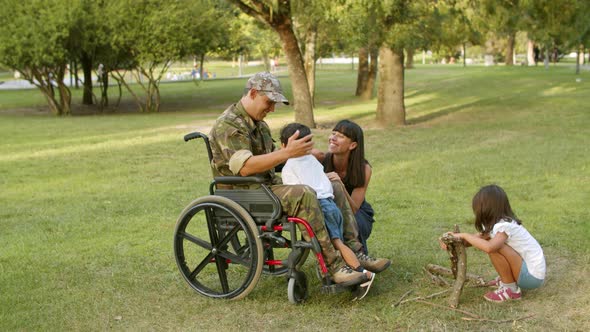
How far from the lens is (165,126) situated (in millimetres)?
20312

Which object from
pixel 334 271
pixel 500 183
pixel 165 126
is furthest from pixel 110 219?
pixel 165 126

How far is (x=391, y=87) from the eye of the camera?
17375 mm

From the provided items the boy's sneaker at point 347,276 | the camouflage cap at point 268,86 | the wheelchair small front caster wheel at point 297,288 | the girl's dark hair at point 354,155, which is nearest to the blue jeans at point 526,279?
the boy's sneaker at point 347,276

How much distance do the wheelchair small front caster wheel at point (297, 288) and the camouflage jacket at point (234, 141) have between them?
0.70 metres

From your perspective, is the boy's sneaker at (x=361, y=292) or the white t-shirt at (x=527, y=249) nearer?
the white t-shirt at (x=527, y=249)

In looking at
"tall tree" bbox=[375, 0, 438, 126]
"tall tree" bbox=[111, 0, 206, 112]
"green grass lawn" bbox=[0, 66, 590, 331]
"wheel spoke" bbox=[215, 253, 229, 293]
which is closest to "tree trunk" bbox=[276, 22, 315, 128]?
"green grass lawn" bbox=[0, 66, 590, 331]

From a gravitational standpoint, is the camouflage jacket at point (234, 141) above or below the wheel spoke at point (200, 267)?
above

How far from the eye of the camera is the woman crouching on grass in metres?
4.64

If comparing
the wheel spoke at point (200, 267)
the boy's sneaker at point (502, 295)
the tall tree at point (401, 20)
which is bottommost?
the boy's sneaker at point (502, 295)

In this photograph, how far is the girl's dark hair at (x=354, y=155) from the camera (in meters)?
5.22

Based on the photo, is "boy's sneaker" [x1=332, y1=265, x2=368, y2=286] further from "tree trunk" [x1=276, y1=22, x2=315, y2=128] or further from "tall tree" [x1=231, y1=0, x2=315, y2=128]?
"tree trunk" [x1=276, y1=22, x2=315, y2=128]

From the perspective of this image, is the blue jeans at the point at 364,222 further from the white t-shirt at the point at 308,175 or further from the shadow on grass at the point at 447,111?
the shadow on grass at the point at 447,111

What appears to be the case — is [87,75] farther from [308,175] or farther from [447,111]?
[308,175]

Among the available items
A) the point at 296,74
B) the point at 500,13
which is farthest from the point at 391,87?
the point at 500,13
